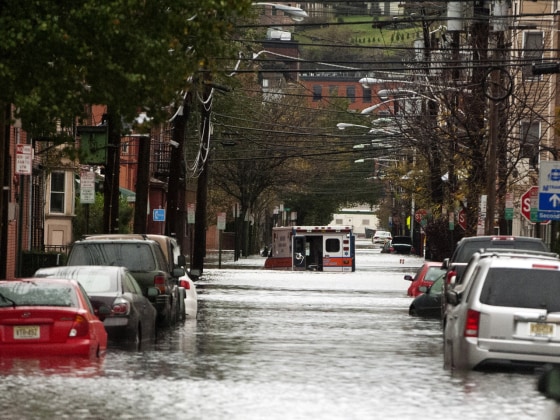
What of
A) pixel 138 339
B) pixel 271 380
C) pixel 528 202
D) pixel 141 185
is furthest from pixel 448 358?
pixel 141 185

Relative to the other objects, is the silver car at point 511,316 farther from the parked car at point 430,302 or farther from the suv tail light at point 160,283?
the parked car at point 430,302

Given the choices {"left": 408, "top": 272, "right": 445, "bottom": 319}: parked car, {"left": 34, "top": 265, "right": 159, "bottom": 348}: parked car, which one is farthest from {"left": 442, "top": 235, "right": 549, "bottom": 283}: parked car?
{"left": 34, "top": 265, "right": 159, "bottom": 348}: parked car

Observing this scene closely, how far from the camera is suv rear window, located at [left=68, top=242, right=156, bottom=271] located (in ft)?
88.6

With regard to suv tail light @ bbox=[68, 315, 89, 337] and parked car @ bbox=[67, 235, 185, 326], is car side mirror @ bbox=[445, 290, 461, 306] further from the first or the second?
parked car @ bbox=[67, 235, 185, 326]

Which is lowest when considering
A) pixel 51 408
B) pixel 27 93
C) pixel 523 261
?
pixel 51 408

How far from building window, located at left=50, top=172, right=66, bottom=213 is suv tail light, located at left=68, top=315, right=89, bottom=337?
4187cm

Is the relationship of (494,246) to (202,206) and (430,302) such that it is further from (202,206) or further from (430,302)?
(202,206)

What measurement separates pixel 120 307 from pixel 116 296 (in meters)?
0.22

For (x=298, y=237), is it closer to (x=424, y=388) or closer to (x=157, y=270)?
(x=157, y=270)

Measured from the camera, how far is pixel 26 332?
19094 mm

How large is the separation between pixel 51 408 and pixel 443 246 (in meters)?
56.1

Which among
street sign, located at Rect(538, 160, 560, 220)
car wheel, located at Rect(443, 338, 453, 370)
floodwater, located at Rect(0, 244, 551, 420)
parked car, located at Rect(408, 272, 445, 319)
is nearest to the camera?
floodwater, located at Rect(0, 244, 551, 420)

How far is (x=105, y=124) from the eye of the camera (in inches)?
1628

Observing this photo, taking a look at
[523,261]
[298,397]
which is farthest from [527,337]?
[298,397]
